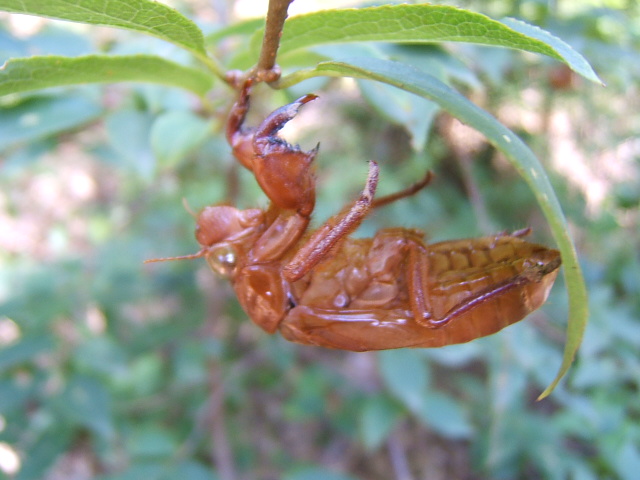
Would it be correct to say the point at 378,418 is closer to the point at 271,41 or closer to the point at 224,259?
the point at 224,259

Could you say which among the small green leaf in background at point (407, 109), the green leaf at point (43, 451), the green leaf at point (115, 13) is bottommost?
the green leaf at point (43, 451)

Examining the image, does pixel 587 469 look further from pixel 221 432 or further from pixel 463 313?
pixel 221 432

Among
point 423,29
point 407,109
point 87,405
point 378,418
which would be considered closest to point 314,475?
point 378,418

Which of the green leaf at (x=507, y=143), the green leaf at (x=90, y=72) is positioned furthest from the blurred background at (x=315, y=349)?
the green leaf at (x=507, y=143)

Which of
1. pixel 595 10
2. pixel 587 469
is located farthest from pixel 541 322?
pixel 595 10

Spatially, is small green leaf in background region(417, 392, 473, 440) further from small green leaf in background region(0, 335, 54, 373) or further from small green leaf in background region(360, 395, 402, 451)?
→ small green leaf in background region(0, 335, 54, 373)

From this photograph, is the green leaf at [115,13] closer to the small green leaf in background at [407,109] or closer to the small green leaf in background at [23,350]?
the small green leaf in background at [407,109]

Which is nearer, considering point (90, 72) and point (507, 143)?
point (507, 143)

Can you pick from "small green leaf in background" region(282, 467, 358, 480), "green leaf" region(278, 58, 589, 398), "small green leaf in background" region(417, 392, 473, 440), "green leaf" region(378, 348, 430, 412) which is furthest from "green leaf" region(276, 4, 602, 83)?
"small green leaf in background" region(282, 467, 358, 480)
